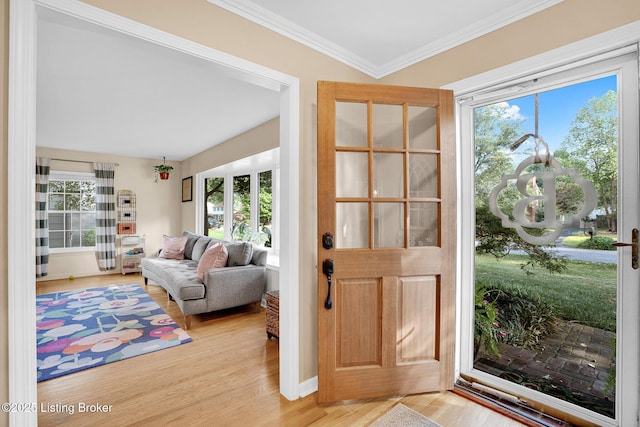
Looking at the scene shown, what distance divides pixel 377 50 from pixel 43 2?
1.90 meters

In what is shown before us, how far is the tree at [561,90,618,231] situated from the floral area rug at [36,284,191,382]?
3.41m

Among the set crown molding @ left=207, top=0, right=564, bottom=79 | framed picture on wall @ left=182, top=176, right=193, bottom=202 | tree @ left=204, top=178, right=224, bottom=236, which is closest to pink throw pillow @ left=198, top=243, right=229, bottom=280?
tree @ left=204, top=178, right=224, bottom=236

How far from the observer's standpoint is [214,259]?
148 inches

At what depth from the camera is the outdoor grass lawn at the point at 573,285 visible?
1673 mm

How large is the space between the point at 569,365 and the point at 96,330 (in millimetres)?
4132

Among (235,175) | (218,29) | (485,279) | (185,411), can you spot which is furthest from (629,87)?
(235,175)

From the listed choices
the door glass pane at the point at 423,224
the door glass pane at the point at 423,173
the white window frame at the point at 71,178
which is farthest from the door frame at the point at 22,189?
the white window frame at the point at 71,178

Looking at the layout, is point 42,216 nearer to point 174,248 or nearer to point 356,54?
point 174,248

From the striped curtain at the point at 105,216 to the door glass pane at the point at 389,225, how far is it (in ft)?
19.4

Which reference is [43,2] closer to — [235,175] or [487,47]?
[487,47]

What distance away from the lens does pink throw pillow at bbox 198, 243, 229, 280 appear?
374 centimetres

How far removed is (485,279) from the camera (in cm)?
215

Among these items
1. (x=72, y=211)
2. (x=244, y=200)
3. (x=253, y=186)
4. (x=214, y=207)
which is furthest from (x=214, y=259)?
(x=72, y=211)

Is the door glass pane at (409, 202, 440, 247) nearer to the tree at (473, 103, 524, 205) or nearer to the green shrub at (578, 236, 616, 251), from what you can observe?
Answer: the tree at (473, 103, 524, 205)
